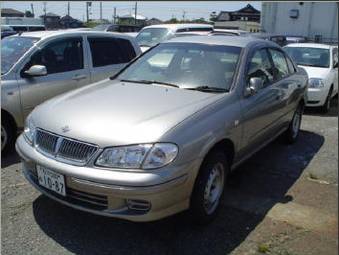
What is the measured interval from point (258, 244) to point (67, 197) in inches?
61.8

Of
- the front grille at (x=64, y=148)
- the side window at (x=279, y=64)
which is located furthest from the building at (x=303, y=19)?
the front grille at (x=64, y=148)

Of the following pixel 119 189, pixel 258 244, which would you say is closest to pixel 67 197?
pixel 119 189

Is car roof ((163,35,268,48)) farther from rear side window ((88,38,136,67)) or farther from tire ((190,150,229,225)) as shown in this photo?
rear side window ((88,38,136,67))

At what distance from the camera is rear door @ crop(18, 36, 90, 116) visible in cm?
536

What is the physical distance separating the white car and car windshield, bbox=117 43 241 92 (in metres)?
4.54

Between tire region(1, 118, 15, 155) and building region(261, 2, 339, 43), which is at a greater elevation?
building region(261, 2, 339, 43)

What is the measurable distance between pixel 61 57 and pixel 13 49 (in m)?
0.64

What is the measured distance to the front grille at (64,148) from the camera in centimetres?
316

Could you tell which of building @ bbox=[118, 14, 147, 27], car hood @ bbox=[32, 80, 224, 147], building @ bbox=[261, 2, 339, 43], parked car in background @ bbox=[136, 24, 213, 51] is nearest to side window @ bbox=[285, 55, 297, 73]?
car hood @ bbox=[32, 80, 224, 147]

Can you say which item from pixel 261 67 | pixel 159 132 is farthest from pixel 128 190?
pixel 261 67

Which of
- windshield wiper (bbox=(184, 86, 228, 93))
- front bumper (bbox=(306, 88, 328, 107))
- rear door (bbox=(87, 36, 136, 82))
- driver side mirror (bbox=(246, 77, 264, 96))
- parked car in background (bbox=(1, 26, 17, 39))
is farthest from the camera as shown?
parked car in background (bbox=(1, 26, 17, 39))

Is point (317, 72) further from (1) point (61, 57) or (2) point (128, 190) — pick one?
(2) point (128, 190)

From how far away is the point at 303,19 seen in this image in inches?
946

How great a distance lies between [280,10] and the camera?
24797 millimetres
